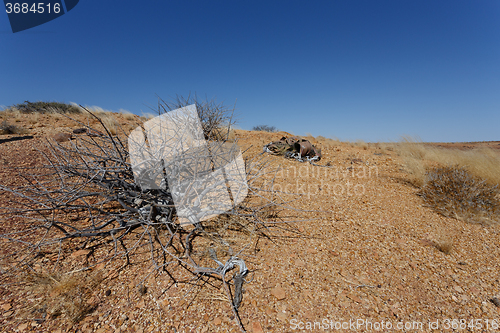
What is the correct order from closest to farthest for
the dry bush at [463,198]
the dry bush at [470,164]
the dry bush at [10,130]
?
the dry bush at [463,198]
the dry bush at [470,164]
the dry bush at [10,130]

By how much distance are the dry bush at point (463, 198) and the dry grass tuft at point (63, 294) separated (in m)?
4.47

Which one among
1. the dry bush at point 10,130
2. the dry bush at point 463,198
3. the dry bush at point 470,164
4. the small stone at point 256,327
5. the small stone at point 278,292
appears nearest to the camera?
the small stone at point 256,327

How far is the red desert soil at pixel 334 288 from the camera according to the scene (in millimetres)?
1488

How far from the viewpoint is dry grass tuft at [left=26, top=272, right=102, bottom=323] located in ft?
4.90

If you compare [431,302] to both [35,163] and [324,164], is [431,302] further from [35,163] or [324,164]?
[35,163]

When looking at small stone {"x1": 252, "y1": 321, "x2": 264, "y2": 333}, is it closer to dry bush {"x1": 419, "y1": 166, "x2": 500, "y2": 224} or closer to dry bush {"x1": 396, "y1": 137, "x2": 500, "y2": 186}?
dry bush {"x1": 419, "y1": 166, "x2": 500, "y2": 224}

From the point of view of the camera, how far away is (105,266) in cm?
194

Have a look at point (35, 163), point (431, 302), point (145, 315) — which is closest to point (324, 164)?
point (431, 302)

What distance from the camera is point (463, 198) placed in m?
3.12

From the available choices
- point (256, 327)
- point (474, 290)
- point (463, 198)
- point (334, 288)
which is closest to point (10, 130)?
point (256, 327)

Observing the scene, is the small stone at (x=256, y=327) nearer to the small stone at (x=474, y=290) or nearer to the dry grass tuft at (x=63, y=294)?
the dry grass tuft at (x=63, y=294)

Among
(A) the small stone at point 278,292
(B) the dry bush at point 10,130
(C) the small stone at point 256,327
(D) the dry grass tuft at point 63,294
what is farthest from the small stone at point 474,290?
(B) the dry bush at point 10,130

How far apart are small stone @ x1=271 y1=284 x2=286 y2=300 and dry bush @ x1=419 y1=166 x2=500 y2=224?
117 inches

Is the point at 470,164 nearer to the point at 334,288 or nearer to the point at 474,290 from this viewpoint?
the point at 474,290
